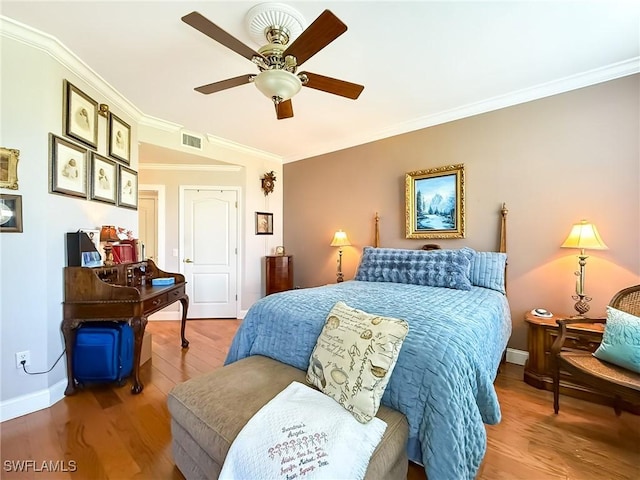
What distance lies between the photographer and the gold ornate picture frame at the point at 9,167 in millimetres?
1895

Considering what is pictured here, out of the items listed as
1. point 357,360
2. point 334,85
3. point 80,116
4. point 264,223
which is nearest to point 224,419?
point 357,360

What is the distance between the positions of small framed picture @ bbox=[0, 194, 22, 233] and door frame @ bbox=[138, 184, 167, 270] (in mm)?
2396

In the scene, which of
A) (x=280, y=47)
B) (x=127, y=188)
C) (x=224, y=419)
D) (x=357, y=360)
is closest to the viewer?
(x=224, y=419)

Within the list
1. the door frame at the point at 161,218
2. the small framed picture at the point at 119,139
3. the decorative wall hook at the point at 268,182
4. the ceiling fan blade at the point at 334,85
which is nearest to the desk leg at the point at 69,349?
the small framed picture at the point at 119,139

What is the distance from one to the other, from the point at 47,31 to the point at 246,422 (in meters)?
2.83

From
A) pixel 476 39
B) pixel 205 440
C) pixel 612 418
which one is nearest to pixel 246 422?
pixel 205 440

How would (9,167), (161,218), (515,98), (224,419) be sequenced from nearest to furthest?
(224,419), (9,167), (515,98), (161,218)

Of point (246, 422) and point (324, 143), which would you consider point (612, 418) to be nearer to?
point (246, 422)

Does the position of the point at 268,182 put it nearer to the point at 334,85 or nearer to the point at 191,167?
the point at 191,167

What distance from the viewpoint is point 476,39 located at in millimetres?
2029

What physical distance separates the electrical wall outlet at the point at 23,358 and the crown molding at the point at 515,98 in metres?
3.90

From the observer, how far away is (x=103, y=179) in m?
2.68

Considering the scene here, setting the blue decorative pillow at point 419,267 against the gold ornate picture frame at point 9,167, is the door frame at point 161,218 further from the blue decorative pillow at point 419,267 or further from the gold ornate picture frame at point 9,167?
the blue decorative pillow at point 419,267

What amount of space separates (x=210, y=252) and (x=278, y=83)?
11.1ft
